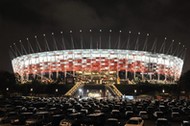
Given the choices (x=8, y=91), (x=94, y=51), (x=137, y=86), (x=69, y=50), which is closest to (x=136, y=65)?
(x=94, y=51)

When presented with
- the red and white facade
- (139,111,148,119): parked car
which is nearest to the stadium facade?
the red and white facade

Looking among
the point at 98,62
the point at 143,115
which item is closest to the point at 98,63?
the point at 98,62

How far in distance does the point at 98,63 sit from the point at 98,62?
560mm

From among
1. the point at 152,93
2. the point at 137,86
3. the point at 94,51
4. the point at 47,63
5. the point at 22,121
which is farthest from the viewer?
the point at 47,63

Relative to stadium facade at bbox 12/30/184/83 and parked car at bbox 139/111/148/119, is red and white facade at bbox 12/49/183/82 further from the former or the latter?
parked car at bbox 139/111/148/119

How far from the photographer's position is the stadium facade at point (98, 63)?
128 meters

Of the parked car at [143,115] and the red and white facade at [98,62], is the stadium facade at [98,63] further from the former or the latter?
the parked car at [143,115]

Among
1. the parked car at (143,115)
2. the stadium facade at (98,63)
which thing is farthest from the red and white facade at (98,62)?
the parked car at (143,115)

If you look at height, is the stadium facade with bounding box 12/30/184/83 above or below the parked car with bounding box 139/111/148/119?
above

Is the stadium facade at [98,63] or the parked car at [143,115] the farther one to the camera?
the stadium facade at [98,63]

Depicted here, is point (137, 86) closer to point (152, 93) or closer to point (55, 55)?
point (152, 93)

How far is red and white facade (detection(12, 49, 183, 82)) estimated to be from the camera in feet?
421

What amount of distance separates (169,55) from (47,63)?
5148 centimetres

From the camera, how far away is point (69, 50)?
129m
